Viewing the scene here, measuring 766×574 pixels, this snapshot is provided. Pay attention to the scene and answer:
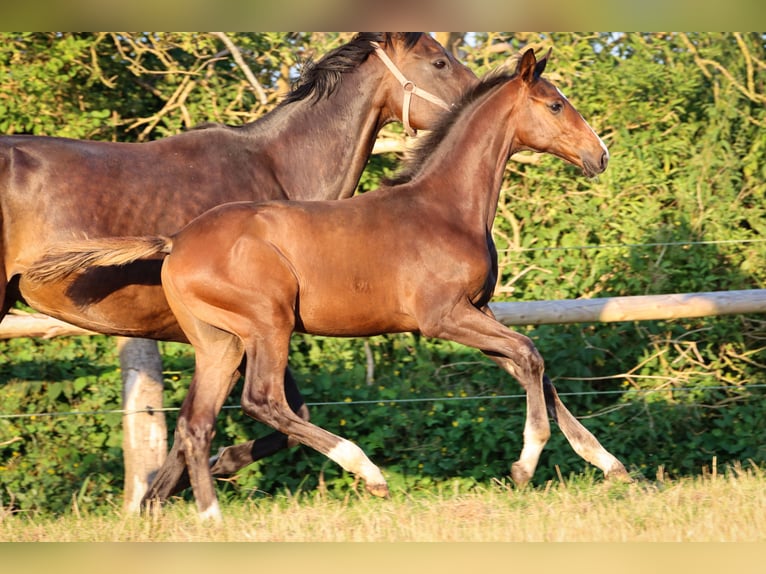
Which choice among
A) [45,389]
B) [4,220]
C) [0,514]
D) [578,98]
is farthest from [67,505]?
[578,98]

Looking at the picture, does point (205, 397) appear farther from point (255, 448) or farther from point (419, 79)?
point (419, 79)

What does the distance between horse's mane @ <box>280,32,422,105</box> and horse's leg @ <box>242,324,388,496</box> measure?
150cm

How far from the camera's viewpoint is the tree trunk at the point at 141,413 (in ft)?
19.4

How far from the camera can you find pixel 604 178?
7.89 m

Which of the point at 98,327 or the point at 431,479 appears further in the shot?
the point at 431,479

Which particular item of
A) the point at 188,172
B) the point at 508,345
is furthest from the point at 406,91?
the point at 508,345

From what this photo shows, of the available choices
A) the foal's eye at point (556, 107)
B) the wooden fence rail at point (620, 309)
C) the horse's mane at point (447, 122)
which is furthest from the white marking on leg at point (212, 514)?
the foal's eye at point (556, 107)

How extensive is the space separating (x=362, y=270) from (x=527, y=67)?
1238 millimetres

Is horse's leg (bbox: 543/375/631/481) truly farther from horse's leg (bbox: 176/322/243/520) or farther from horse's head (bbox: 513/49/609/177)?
horse's leg (bbox: 176/322/243/520)

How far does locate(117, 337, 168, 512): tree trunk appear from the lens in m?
5.92

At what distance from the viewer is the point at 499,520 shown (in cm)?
401

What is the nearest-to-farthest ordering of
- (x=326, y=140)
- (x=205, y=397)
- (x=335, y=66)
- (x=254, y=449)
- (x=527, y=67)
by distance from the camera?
(x=205, y=397) < (x=527, y=67) < (x=254, y=449) < (x=326, y=140) < (x=335, y=66)
